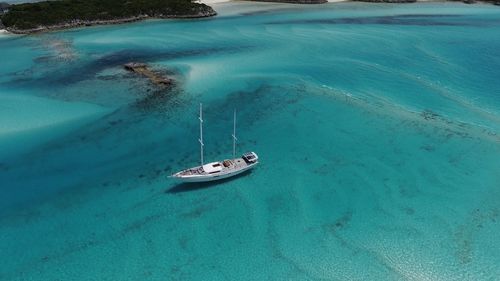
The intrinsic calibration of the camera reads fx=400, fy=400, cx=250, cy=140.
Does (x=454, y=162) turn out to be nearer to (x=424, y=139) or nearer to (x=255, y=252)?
(x=424, y=139)

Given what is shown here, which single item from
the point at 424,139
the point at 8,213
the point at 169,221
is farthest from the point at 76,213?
the point at 424,139

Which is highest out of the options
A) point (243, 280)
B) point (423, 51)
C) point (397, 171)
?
point (423, 51)

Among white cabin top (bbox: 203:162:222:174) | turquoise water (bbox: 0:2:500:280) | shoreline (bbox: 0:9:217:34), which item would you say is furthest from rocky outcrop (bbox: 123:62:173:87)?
shoreline (bbox: 0:9:217:34)

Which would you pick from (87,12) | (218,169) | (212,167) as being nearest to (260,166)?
(218,169)

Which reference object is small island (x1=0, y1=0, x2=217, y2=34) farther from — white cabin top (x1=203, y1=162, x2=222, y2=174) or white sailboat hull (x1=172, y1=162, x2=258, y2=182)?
white sailboat hull (x1=172, y1=162, x2=258, y2=182)

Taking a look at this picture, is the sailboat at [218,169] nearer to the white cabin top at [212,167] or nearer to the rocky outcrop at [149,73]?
the white cabin top at [212,167]

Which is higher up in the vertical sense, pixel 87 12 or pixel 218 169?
pixel 87 12

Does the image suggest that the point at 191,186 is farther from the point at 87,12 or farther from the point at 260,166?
the point at 87,12

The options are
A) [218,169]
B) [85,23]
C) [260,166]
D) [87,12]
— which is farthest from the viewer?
[87,12]
